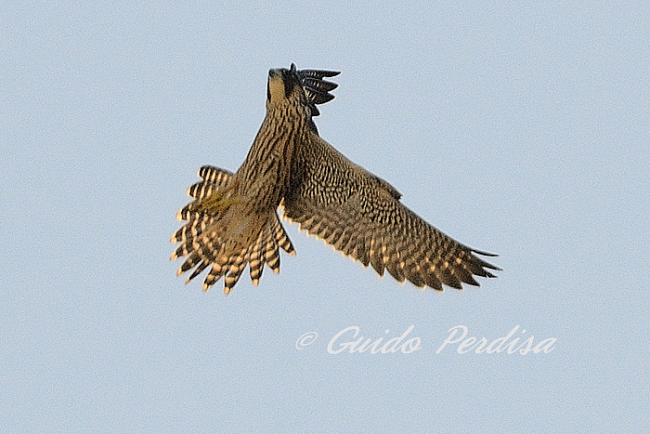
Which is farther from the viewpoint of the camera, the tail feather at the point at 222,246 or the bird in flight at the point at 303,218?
the tail feather at the point at 222,246

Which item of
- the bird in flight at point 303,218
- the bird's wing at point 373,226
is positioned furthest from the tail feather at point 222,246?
the bird's wing at point 373,226

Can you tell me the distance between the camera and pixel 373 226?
29.0 feet

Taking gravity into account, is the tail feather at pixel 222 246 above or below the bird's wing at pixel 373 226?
below

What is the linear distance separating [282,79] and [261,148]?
1.90ft

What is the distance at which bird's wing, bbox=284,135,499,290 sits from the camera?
8.66 metres

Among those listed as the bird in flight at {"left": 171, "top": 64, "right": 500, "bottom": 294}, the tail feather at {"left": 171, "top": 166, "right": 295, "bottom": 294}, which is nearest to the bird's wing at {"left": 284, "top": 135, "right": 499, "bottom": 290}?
the bird in flight at {"left": 171, "top": 64, "right": 500, "bottom": 294}

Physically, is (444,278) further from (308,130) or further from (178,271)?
(178,271)

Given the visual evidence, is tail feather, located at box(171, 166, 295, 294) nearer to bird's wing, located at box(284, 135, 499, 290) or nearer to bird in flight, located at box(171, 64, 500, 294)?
bird in flight, located at box(171, 64, 500, 294)

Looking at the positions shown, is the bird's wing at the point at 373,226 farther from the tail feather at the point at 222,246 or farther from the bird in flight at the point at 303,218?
the tail feather at the point at 222,246

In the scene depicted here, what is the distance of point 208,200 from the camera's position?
28.1ft

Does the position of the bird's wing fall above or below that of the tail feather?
above

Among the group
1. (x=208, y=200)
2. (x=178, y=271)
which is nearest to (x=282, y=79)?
(x=208, y=200)

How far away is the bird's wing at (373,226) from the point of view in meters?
8.66

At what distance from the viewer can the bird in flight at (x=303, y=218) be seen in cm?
845
